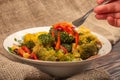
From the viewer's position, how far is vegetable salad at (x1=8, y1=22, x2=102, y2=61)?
1.02 m

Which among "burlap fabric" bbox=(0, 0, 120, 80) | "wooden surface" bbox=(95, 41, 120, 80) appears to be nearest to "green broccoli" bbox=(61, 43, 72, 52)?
"wooden surface" bbox=(95, 41, 120, 80)

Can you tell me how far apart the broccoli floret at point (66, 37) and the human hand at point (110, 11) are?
0.37 feet

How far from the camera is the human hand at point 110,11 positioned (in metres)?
1.12

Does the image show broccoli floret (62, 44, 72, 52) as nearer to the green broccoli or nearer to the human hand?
the green broccoli

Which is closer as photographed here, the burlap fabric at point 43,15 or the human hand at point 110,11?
the human hand at point 110,11

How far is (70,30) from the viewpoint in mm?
1145

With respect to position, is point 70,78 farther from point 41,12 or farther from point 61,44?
point 41,12

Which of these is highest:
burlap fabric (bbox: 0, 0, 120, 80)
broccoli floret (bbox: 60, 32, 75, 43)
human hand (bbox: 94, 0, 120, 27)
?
human hand (bbox: 94, 0, 120, 27)

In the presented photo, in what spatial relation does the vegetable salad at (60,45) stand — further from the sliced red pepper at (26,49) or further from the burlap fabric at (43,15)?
the burlap fabric at (43,15)

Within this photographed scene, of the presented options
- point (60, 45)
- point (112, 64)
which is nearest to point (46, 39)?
point (60, 45)

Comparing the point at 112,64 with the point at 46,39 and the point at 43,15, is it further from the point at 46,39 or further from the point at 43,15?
the point at 43,15

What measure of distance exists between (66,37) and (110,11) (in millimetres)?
183

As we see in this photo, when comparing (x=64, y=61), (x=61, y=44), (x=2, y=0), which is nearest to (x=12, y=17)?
(x=2, y=0)

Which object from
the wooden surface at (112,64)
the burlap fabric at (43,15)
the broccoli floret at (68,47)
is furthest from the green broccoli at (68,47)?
the burlap fabric at (43,15)
